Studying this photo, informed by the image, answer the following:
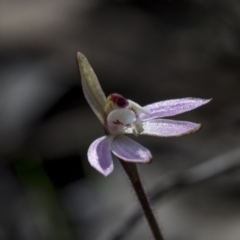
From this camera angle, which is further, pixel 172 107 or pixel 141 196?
pixel 172 107

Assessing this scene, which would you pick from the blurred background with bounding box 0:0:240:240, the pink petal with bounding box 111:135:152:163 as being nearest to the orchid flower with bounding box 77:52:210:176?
the pink petal with bounding box 111:135:152:163

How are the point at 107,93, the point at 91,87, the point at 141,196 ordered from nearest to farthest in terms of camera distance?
the point at 141,196
the point at 91,87
the point at 107,93

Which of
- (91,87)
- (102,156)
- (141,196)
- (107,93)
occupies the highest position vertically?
(107,93)

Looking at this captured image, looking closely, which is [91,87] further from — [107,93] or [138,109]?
[107,93]

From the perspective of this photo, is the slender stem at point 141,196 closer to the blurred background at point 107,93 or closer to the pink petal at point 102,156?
→ the pink petal at point 102,156

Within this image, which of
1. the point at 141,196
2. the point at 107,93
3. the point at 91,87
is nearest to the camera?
the point at 141,196

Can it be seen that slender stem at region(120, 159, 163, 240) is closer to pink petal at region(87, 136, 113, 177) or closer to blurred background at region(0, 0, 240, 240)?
pink petal at region(87, 136, 113, 177)

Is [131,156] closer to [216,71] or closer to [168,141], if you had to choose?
[168,141]

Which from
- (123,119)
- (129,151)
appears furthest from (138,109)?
(129,151)
